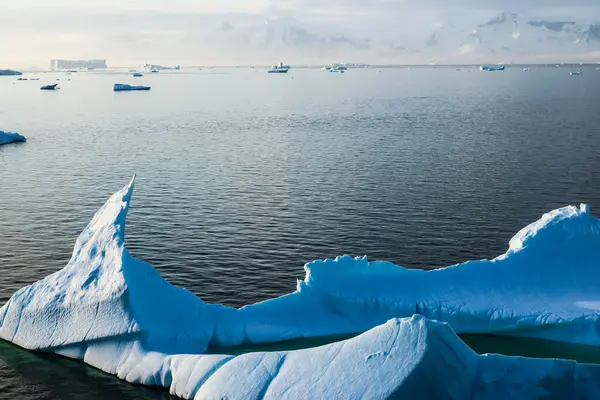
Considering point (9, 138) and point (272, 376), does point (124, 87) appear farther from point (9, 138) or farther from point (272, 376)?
point (272, 376)

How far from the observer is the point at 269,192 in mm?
46406

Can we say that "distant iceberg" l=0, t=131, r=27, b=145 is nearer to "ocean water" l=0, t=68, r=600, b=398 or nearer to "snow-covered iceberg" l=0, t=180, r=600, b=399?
"ocean water" l=0, t=68, r=600, b=398

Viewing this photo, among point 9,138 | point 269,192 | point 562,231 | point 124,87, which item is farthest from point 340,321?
point 124,87

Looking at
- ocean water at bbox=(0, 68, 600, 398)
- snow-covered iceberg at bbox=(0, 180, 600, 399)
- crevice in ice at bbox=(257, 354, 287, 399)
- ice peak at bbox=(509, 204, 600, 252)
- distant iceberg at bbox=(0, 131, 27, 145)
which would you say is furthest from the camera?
distant iceberg at bbox=(0, 131, 27, 145)

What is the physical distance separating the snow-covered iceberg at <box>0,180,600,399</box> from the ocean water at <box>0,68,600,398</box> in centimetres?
107

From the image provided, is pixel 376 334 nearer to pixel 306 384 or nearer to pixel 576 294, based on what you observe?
pixel 306 384

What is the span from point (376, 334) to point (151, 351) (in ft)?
21.8

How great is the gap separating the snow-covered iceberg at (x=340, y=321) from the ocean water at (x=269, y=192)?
1070mm

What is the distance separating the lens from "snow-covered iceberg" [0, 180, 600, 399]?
17172 millimetres

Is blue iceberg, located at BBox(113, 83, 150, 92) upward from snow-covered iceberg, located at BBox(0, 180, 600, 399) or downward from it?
upward

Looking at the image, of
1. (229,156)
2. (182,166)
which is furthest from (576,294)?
(229,156)

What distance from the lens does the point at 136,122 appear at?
9319 centimetres

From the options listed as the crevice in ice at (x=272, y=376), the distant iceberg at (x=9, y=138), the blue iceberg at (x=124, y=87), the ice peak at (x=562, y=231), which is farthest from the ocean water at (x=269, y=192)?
the blue iceberg at (x=124, y=87)

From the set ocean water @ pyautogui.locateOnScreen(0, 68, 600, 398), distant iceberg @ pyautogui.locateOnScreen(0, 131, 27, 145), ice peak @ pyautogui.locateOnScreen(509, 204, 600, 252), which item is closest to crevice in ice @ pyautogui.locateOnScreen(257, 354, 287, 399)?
ocean water @ pyautogui.locateOnScreen(0, 68, 600, 398)
